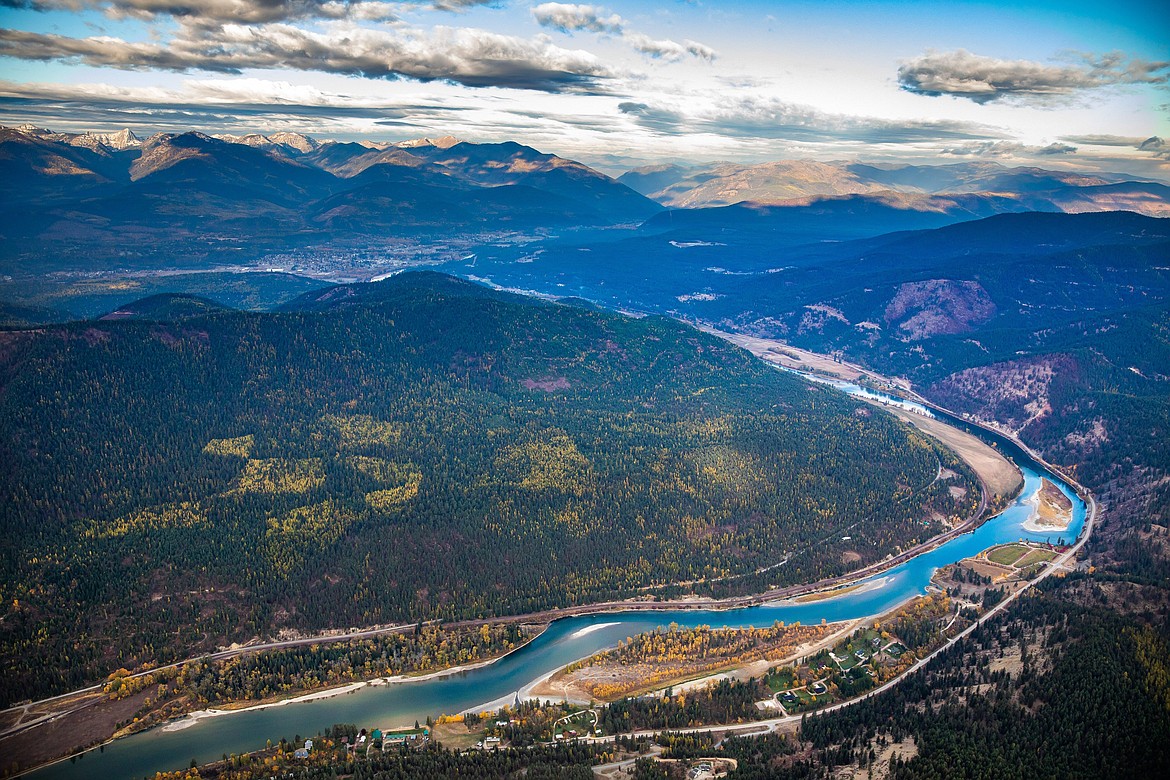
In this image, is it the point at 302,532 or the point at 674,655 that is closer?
the point at 674,655

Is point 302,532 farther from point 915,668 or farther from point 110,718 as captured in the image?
point 915,668

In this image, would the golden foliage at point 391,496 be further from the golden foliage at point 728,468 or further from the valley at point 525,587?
the golden foliage at point 728,468

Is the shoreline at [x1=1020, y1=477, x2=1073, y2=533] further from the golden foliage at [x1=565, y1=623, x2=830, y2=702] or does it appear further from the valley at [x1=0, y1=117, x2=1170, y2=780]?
the golden foliage at [x1=565, y1=623, x2=830, y2=702]

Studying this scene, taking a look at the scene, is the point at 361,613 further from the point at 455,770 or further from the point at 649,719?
the point at 649,719

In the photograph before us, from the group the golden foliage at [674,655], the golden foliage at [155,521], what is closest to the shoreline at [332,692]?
the golden foliage at [674,655]

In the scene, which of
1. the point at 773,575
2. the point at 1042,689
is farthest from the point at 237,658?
the point at 1042,689

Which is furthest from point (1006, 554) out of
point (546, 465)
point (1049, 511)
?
point (546, 465)

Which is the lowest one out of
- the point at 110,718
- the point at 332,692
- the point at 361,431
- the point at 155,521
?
the point at 332,692

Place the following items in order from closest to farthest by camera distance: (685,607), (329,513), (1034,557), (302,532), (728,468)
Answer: (685,607)
(302,532)
(329,513)
(1034,557)
(728,468)

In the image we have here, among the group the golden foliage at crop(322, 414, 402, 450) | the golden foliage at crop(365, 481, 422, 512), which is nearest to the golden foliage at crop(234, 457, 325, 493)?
the golden foliage at crop(322, 414, 402, 450)
